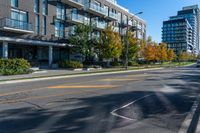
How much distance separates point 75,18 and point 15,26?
A: 15.0m

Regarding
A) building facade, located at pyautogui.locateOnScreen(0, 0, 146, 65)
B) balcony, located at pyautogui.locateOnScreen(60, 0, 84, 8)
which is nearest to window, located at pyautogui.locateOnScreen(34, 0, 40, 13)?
building facade, located at pyautogui.locateOnScreen(0, 0, 146, 65)

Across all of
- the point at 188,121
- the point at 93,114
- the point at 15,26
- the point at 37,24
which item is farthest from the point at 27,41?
the point at 188,121

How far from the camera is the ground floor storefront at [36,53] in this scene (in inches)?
1581

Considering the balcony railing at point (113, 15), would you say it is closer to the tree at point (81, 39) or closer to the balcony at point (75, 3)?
the balcony at point (75, 3)

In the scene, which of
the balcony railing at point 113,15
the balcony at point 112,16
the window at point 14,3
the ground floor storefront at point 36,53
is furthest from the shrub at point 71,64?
the balcony railing at point 113,15

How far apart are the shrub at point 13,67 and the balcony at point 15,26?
244 inches

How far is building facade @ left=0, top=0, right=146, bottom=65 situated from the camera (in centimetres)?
3516

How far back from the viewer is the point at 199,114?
9117mm

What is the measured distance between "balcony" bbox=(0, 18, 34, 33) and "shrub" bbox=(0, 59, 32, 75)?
6.21 meters

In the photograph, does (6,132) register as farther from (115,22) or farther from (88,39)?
(115,22)

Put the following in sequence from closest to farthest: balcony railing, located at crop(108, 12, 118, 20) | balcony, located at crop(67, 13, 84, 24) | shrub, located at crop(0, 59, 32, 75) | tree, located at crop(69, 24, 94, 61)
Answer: shrub, located at crop(0, 59, 32, 75) < tree, located at crop(69, 24, 94, 61) < balcony, located at crop(67, 13, 84, 24) < balcony railing, located at crop(108, 12, 118, 20)

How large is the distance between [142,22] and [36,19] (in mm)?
51570

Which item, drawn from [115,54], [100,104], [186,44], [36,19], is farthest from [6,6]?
[186,44]

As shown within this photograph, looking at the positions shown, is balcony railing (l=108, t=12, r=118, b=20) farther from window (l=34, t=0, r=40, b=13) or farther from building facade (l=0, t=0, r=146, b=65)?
window (l=34, t=0, r=40, b=13)
